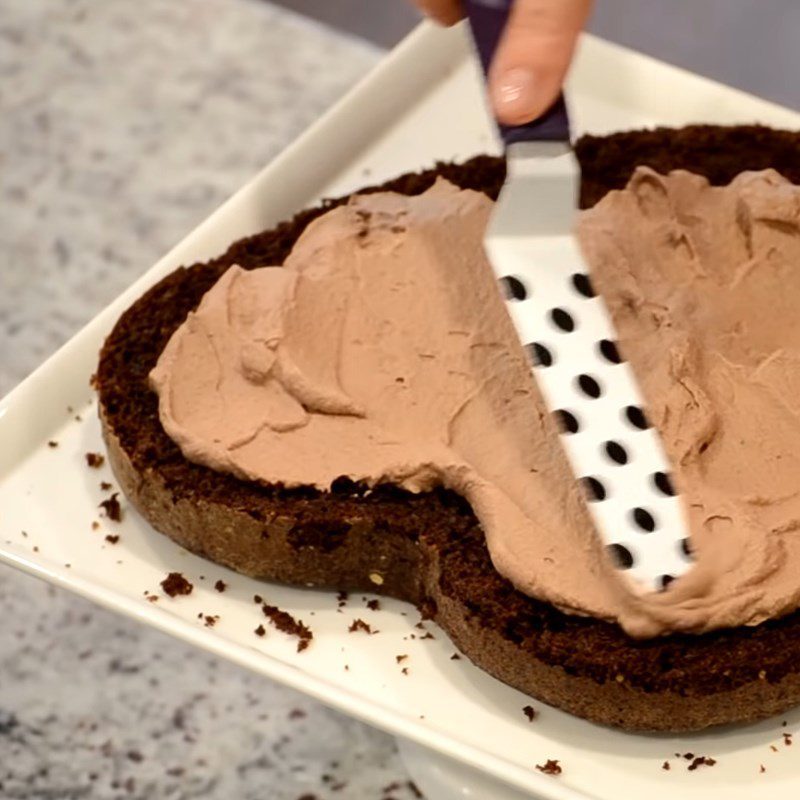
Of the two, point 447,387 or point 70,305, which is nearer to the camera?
point 447,387

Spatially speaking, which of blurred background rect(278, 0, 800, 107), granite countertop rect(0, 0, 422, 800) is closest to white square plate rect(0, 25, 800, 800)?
granite countertop rect(0, 0, 422, 800)

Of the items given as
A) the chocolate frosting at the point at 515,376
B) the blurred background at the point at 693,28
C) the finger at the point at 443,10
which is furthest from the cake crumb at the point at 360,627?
the blurred background at the point at 693,28

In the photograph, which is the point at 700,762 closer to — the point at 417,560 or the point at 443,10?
the point at 417,560

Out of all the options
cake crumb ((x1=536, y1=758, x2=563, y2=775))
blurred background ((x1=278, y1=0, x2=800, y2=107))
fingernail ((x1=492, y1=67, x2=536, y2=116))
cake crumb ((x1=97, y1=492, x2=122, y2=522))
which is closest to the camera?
fingernail ((x1=492, y1=67, x2=536, y2=116))

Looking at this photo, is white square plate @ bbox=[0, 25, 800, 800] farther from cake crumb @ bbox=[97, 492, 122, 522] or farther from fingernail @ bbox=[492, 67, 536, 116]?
fingernail @ bbox=[492, 67, 536, 116]

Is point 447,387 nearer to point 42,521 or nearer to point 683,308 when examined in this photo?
point 683,308

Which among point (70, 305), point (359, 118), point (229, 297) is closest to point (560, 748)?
point (229, 297)

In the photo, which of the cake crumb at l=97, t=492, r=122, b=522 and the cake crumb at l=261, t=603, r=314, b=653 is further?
the cake crumb at l=97, t=492, r=122, b=522
